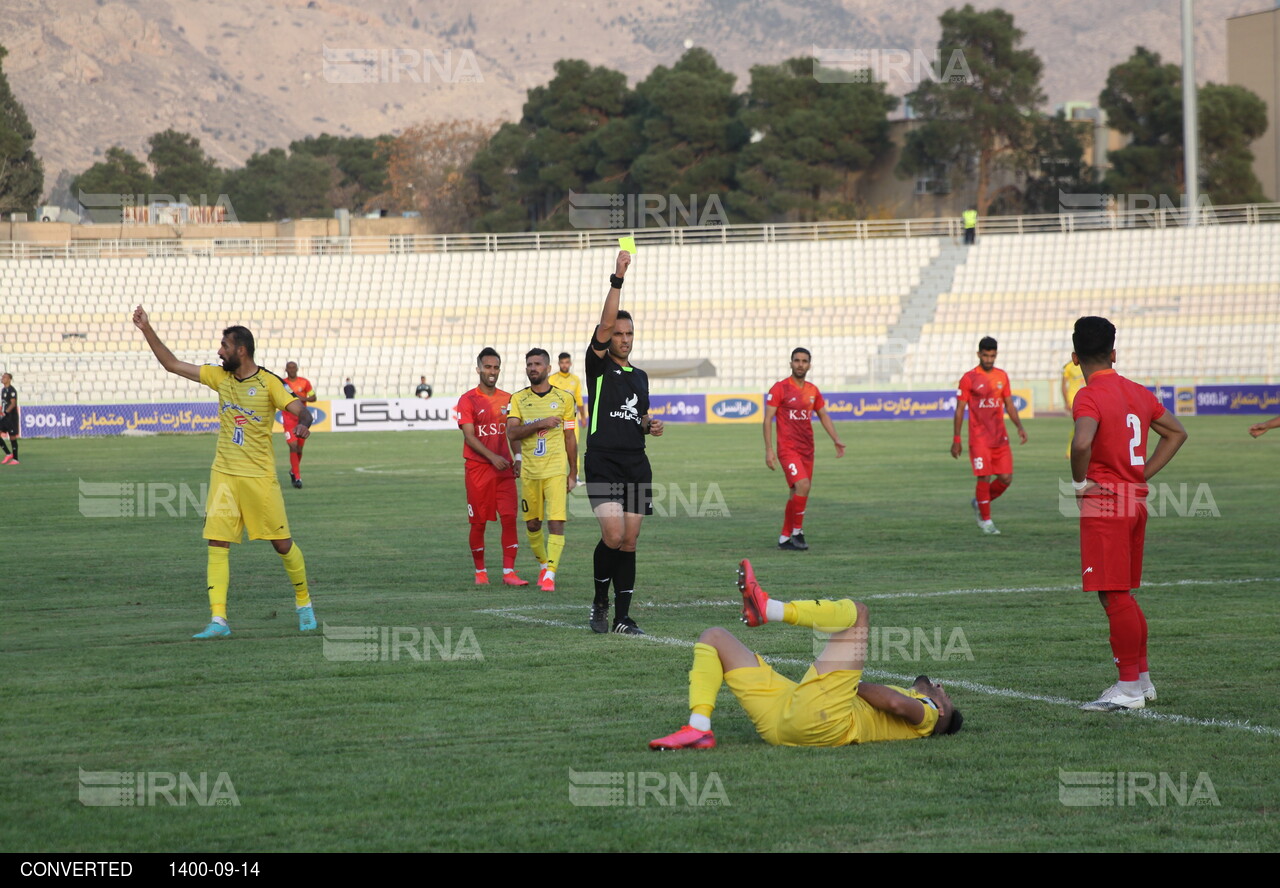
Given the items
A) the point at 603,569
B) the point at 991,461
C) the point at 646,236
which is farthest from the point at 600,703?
the point at 646,236

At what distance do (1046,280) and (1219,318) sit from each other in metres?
6.42

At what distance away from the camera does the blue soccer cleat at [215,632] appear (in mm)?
9344

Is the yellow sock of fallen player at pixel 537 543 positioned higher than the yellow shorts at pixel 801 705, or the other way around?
the yellow sock of fallen player at pixel 537 543

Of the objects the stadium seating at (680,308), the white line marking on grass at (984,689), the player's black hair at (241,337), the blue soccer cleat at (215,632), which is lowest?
the white line marking on grass at (984,689)

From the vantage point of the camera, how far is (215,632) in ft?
30.8

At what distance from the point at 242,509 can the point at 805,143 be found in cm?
6625

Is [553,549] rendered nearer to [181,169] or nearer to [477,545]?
[477,545]

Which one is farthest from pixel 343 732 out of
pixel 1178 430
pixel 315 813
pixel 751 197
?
pixel 751 197

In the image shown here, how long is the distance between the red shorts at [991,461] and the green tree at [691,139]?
2382 inches

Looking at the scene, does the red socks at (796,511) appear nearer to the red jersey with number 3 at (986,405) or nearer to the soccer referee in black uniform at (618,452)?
the red jersey with number 3 at (986,405)

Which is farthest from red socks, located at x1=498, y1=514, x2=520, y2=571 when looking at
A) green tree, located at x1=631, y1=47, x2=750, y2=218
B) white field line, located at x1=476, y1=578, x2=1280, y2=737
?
green tree, located at x1=631, y1=47, x2=750, y2=218

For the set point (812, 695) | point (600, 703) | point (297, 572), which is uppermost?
point (297, 572)

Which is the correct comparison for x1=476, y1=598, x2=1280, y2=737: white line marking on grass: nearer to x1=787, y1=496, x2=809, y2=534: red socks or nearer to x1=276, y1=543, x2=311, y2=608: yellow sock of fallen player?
x1=276, y1=543, x2=311, y2=608: yellow sock of fallen player

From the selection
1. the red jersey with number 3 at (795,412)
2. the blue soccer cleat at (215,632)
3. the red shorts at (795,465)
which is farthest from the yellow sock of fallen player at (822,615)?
the red jersey with number 3 at (795,412)
